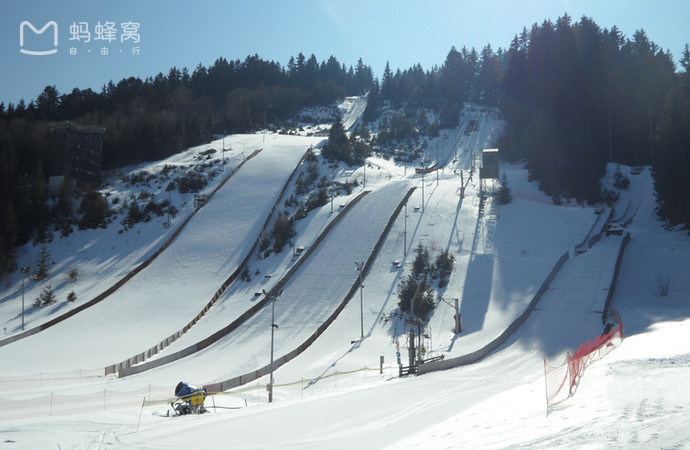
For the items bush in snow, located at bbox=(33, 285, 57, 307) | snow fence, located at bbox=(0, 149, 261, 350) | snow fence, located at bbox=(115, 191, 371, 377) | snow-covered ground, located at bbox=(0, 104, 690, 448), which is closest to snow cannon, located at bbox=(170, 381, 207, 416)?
snow-covered ground, located at bbox=(0, 104, 690, 448)

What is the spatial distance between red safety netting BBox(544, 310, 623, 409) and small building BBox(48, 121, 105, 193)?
57245 mm

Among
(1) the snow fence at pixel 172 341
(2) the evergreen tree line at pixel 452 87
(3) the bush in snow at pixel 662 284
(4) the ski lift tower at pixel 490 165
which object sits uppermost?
(2) the evergreen tree line at pixel 452 87

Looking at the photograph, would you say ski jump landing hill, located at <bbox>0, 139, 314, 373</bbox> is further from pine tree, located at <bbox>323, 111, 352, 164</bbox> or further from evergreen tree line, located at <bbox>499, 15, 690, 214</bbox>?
evergreen tree line, located at <bbox>499, 15, 690, 214</bbox>

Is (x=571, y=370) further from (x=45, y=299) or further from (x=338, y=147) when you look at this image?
(x=338, y=147)

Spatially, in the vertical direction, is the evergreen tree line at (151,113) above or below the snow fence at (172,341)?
above

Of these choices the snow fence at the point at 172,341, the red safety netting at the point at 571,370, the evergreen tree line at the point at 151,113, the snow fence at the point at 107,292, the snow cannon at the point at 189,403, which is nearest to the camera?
the red safety netting at the point at 571,370

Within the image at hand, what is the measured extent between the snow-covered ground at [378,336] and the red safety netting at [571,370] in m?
0.46

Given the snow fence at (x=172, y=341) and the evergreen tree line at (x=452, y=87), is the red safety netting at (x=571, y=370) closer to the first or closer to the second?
the snow fence at (x=172, y=341)

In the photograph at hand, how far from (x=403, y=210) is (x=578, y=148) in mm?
19153

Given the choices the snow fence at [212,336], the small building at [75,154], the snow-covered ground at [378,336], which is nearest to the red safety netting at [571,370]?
the snow-covered ground at [378,336]

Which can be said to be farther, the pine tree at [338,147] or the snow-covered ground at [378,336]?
the pine tree at [338,147]

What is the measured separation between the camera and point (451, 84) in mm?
104375

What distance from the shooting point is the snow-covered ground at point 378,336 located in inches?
490

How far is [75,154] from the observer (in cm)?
6356
